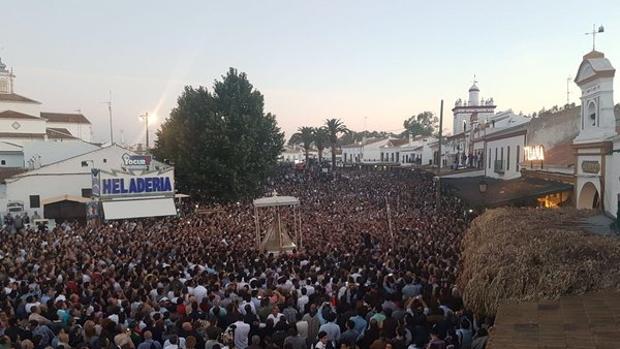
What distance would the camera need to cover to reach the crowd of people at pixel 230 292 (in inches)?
318

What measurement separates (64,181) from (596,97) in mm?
29256

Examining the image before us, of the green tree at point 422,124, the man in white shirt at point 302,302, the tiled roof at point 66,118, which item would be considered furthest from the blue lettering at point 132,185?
the green tree at point 422,124

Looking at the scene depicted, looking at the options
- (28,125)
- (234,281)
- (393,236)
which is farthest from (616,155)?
(28,125)

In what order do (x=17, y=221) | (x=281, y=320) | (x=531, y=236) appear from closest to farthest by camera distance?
(x=281, y=320) < (x=531, y=236) < (x=17, y=221)

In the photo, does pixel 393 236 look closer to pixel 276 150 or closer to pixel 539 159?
pixel 539 159

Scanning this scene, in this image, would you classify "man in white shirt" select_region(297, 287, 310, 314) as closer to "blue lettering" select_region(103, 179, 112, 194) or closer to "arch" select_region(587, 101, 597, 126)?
"arch" select_region(587, 101, 597, 126)

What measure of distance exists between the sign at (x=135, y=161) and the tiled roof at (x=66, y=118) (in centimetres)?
3666

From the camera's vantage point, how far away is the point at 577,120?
91.8 feet

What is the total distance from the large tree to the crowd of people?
14294mm

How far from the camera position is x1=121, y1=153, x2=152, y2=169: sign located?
30.7m

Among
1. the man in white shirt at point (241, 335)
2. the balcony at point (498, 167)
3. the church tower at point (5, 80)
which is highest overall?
the church tower at point (5, 80)

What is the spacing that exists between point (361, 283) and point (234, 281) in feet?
10.0

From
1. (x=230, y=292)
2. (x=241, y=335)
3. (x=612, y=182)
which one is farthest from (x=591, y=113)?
(x=241, y=335)

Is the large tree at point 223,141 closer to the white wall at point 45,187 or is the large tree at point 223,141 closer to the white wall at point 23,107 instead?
the white wall at point 45,187
